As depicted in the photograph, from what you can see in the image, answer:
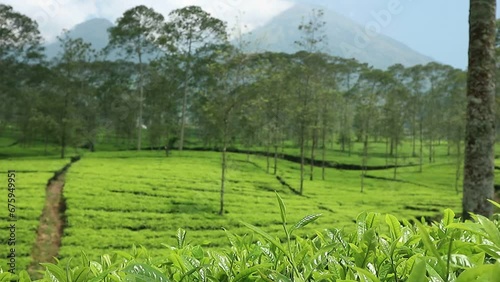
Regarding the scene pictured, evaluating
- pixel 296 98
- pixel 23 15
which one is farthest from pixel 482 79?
pixel 23 15

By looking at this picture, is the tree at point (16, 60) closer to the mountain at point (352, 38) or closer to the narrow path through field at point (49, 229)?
the narrow path through field at point (49, 229)

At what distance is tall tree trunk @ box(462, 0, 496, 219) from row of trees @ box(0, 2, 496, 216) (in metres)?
16.4

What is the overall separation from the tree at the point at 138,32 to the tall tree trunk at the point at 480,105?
33.9 metres

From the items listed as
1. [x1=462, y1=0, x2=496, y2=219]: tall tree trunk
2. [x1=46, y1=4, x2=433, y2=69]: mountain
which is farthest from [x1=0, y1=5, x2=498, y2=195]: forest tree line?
[x1=46, y1=4, x2=433, y2=69]: mountain

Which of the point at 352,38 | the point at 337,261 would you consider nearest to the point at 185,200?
the point at 337,261

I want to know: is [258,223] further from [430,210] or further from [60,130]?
[60,130]

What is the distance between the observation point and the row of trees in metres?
28.0

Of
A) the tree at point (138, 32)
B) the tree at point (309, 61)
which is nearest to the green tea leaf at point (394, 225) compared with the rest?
the tree at point (309, 61)

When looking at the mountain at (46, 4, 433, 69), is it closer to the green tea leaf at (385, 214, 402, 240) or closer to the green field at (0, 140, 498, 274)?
the green field at (0, 140, 498, 274)

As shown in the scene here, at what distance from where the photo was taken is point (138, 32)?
1487 inches

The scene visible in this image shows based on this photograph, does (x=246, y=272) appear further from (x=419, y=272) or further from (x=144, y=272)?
(x=419, y=272)

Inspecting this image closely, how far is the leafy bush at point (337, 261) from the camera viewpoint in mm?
713

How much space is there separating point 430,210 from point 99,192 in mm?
13362

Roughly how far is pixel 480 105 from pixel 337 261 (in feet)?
14.0
